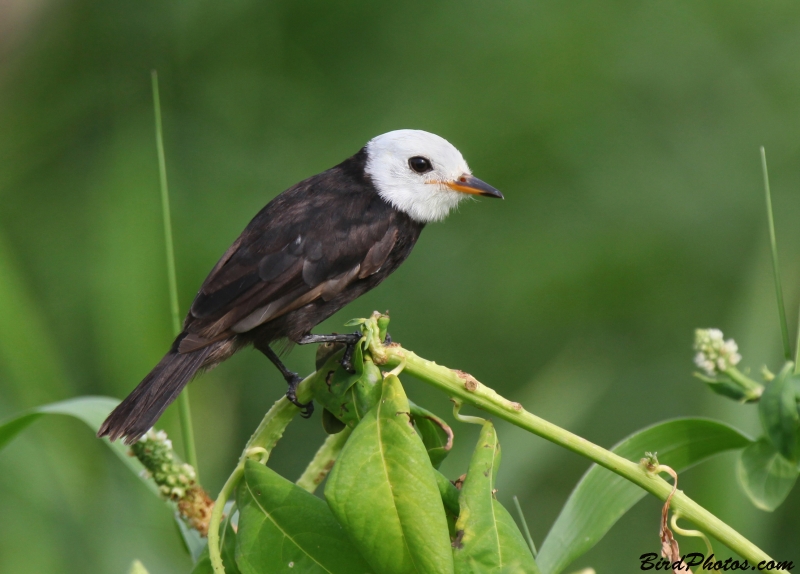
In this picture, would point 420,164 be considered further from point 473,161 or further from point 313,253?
point 473,161

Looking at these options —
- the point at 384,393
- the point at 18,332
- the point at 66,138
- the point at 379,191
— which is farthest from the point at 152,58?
the point at 384,393

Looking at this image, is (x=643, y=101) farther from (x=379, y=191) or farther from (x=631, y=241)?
(x=379, y=191)

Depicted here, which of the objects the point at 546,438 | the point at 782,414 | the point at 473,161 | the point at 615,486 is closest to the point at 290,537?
the point at 546,438

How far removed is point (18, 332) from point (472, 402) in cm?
263

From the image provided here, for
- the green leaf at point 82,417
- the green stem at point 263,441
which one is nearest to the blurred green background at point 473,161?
the green leaf at point 82,417

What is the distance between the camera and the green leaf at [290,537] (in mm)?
1515

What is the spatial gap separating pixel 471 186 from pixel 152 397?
1389 mm

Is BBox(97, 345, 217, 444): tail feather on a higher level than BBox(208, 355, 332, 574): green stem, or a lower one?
lower

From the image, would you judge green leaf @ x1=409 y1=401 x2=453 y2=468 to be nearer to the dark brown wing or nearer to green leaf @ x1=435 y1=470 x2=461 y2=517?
green leaf @ x1=435 y1=470 x2=461 y2=517

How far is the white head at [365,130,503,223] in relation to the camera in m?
3.26

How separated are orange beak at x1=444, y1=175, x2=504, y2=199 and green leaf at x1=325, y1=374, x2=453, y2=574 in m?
1.83

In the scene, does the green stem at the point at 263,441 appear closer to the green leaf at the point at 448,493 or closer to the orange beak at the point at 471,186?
the green leaf at the point at 448,493

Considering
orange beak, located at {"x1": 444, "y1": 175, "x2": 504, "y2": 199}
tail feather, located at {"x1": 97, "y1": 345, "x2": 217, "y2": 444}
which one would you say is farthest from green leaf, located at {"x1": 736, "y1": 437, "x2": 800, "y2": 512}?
orange beak, located at {"x1": 444, "y1": 175, "x2": 504, "y2": 199}

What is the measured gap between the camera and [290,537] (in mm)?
1528
